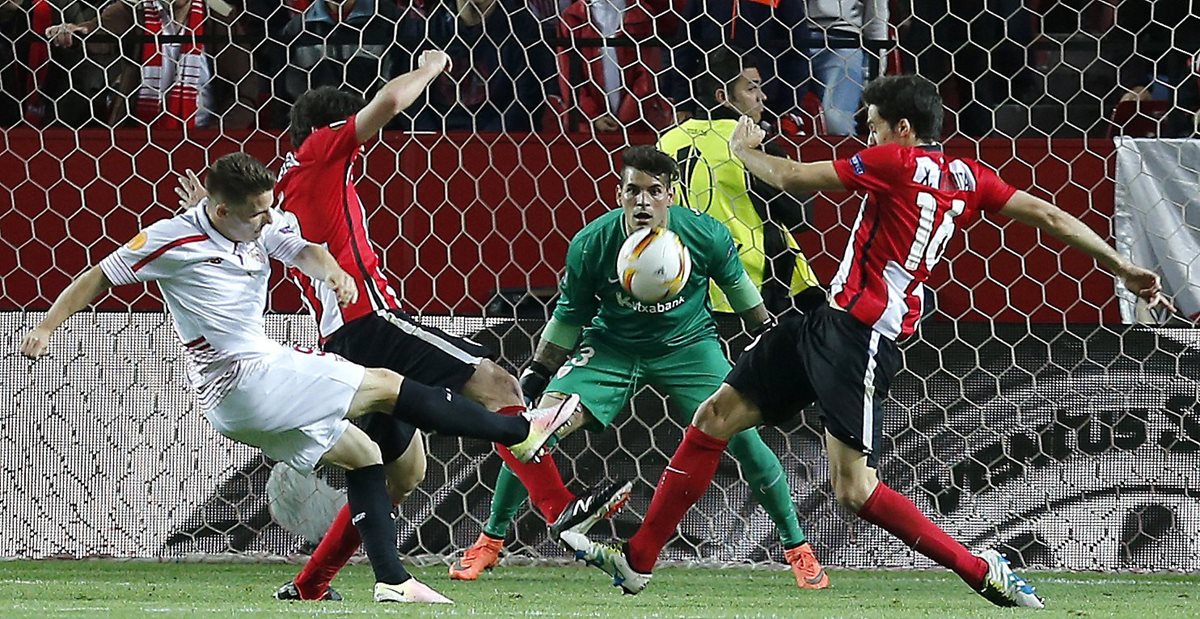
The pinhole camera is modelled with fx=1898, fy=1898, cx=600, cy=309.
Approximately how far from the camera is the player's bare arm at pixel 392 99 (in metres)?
5.88

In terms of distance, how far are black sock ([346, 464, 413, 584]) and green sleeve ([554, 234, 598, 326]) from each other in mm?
1294

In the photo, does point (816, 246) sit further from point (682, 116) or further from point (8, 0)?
point (8, 0)

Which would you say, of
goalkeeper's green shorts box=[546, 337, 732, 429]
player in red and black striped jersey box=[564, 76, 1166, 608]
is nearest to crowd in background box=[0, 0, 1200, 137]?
A: goalkeeper's green shorts box=[546, 337, 732, 429]

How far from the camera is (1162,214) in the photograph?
7.40 meters

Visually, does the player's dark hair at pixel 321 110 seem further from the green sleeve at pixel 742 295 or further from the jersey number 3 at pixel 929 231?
the jersey number 3 at pixel 929 231

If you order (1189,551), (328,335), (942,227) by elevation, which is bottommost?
(1189,551)

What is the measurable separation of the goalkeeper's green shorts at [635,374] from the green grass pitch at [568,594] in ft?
2.06

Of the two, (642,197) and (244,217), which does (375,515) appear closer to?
(244,217)

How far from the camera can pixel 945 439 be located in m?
7.13

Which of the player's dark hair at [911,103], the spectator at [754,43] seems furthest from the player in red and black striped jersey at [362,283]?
the spectator at [754,43]

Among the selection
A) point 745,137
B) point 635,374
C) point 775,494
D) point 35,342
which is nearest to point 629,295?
point 635,374

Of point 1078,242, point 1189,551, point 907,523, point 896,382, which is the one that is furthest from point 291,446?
point 1189,551

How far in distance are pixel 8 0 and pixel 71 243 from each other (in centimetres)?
127

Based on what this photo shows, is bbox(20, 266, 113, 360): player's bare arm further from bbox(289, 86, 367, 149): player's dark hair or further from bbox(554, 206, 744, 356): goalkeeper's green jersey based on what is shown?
bbox(554, 206, 744, 356): goalkeeper's green jersey
